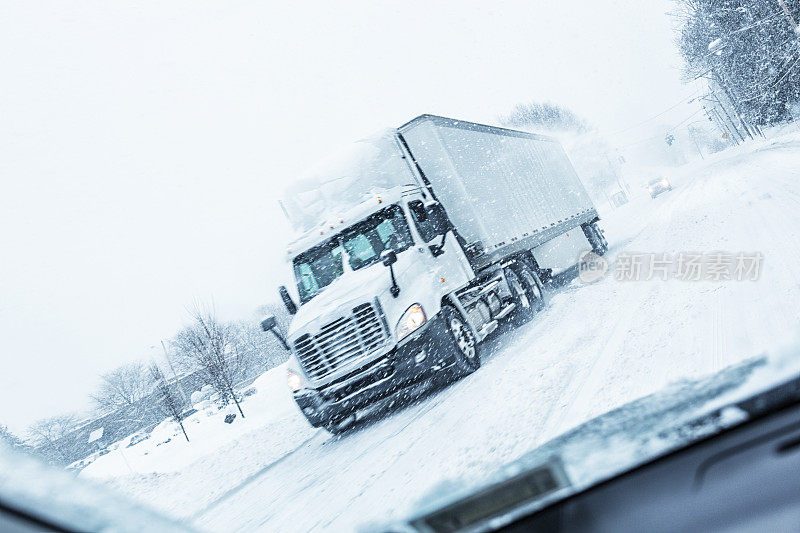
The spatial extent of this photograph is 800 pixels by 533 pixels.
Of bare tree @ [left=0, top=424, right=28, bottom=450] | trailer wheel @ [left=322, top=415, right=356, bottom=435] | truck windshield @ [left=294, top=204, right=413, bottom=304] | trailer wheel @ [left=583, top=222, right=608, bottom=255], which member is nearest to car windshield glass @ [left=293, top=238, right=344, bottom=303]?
truck windshield @ [left=294, top=204, right=413, bottom=304]

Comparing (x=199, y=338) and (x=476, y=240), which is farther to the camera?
(x=199, y=338)

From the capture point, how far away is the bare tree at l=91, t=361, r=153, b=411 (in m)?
30.7

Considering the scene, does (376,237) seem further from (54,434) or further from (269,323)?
(54,434)

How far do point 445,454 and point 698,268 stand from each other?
18.3 ft

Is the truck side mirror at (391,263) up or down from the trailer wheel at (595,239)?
up

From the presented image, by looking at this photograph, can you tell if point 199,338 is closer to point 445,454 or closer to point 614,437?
point 445,454

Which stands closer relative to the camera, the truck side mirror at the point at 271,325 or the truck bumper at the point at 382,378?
the truck bumper at the point at 382,378

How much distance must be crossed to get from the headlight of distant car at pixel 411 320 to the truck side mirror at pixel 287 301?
2.40 m

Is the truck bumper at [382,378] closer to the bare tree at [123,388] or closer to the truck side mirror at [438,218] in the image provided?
the truck side mirror at [438,218]

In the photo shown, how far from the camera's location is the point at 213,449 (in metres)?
13.5

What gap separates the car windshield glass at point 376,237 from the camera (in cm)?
784

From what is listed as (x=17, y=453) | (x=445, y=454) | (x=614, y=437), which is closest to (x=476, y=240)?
(x=445, y=454)

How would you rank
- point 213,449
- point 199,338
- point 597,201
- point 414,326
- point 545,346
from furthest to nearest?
point 597,201
point 199,338
point 213,449
point 545,346
point 414,326

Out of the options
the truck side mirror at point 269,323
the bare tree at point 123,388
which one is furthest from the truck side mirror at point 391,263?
the bare tree at point 123,388
